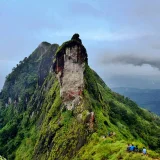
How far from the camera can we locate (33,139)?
318ft

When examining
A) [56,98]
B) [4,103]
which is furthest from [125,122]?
[4,103]

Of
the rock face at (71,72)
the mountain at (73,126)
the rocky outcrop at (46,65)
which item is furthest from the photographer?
the rocky outcrop at (46,65)

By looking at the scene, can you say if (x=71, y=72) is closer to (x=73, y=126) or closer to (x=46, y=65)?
(x=73, y=126)

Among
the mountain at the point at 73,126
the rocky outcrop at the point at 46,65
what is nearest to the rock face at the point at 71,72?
the mountain at the point at 73,126

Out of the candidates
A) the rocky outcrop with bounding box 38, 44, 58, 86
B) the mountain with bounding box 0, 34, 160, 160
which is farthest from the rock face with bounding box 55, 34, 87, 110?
the rocky outcrop with bounding box 38, 44, 58, 86

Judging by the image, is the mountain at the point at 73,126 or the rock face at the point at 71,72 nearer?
the mountain at the point at 73,126

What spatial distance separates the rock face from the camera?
79750mm

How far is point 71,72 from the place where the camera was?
8288 cm

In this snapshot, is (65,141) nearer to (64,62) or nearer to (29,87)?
(64,62)

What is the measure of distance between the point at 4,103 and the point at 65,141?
379 feet

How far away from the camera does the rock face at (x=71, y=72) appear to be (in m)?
79.8

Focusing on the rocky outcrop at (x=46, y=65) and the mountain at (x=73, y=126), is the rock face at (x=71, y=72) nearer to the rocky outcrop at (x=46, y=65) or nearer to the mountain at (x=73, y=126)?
the mountain at (x=73, y=126)

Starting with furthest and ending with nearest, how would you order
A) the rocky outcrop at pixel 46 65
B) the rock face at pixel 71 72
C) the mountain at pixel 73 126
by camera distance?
the rocky outcrop at pixel 46 65, the rock face at pixel 71 72, the mountain at pixel 73 126

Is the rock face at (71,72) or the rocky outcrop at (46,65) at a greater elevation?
the rocky outcrop at (46,65)
